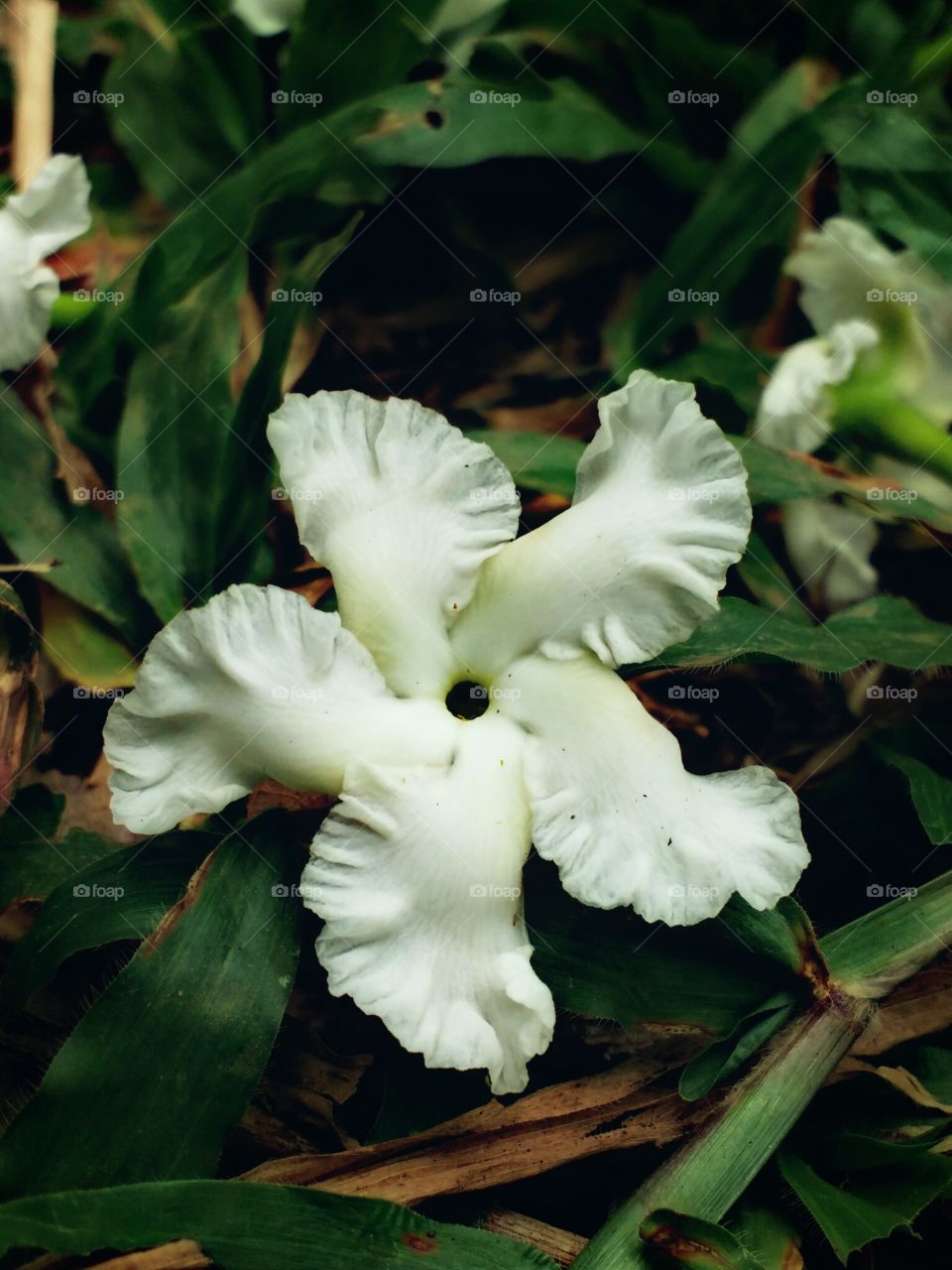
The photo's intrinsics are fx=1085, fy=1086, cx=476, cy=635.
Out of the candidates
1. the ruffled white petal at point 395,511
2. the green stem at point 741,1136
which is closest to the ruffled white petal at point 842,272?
the ruffled white petal at point 395,511

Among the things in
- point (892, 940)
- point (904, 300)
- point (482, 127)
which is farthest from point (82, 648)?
point (904, 300)

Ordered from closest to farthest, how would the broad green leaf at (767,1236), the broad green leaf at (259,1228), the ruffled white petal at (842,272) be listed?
the broad green leaf at (259,1228), the broad green leaf at (767,1236), the ruffled white petal at (842,272)

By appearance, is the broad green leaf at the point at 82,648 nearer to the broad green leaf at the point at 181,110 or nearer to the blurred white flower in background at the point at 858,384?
the broad green leaf at the point at 181,110

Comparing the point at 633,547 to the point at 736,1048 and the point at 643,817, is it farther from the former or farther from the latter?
the point at 736,1048

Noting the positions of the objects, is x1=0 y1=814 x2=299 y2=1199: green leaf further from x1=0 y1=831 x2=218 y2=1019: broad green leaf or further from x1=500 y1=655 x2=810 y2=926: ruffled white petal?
x1=500 y1=655 x2=810 y2=926: ruffled white petal

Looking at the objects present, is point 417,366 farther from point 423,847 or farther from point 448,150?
point 423,847
